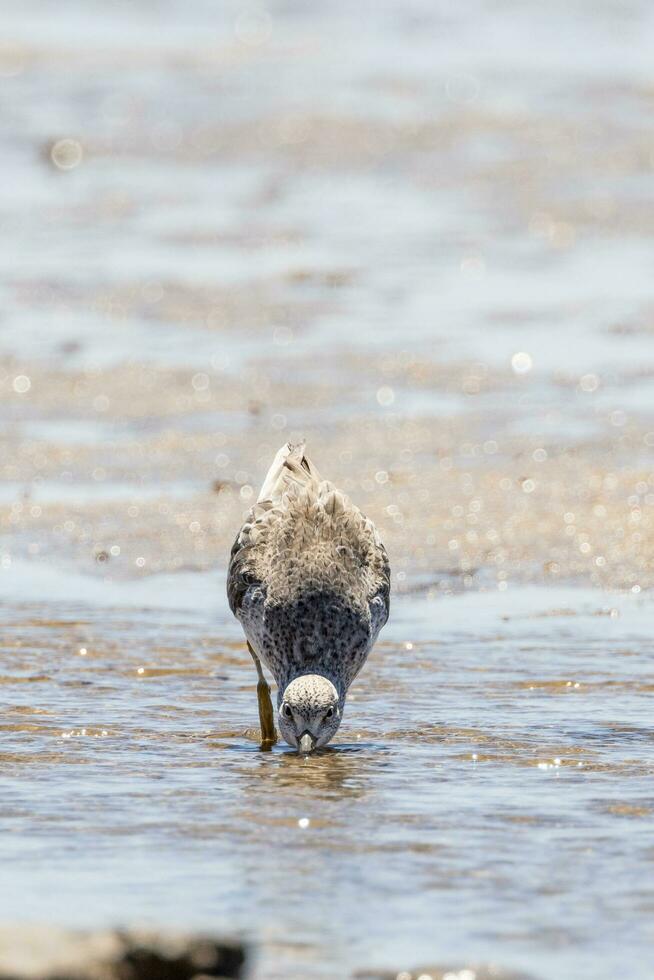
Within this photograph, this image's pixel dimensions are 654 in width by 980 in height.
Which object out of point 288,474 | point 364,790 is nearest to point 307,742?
point 364,790

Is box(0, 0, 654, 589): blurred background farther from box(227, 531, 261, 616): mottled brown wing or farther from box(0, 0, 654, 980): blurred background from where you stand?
box(227, 531, 261, 616): mottled brown wing

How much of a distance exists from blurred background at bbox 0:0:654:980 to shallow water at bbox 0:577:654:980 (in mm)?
20

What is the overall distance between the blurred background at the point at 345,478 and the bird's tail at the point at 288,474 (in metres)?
0.88

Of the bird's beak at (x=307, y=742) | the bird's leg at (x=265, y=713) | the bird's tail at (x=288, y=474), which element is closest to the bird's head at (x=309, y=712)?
the bird's beak at (x=307, y=742)

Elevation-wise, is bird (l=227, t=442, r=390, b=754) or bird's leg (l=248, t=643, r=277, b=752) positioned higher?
bird (l=227, t=442, r=390, b=754)

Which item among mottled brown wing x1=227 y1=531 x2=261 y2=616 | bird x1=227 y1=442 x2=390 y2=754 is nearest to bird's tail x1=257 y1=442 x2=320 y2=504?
bird x1=227 y1=442 x2=390 y2=754

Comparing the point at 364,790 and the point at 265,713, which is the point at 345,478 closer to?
the point at 265,713

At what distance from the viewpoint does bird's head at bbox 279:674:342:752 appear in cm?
817

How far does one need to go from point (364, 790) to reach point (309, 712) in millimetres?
464

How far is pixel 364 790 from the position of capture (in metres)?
7.84

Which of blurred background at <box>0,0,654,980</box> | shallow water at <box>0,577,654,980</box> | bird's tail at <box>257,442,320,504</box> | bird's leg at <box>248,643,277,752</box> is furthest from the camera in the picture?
bird's tail at <box>257,442,320,504</box>

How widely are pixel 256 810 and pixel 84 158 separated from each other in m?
19.2

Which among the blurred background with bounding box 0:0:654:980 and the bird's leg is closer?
the blurred background with bounding box 0:0:654:980

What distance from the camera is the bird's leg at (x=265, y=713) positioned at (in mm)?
8672
